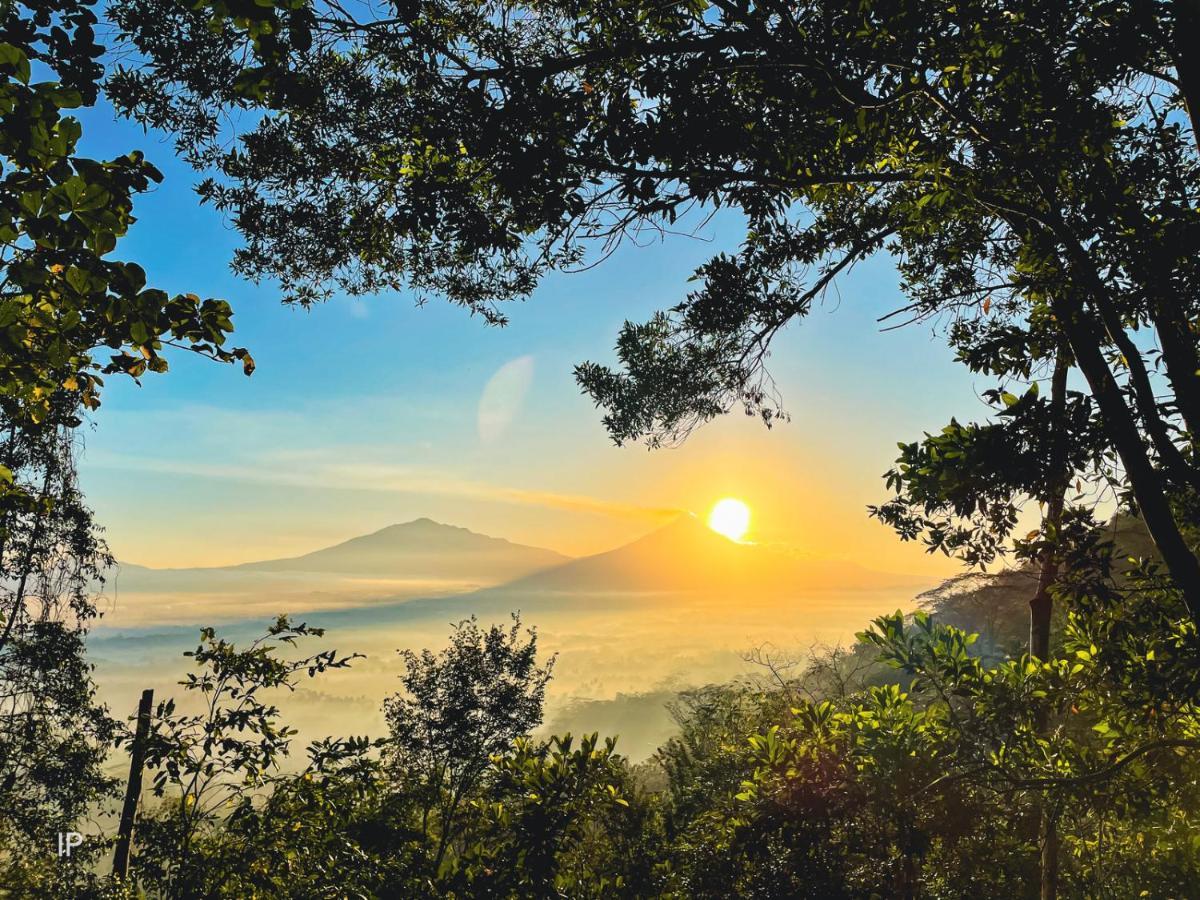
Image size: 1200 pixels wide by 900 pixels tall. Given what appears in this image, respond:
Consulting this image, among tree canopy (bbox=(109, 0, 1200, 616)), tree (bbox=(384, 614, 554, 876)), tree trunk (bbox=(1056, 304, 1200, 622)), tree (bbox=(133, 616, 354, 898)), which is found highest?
tree canopy (bbox=(109, 0, 1200, 616))

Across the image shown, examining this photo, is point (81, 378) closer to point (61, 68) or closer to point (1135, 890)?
point (61, 68)

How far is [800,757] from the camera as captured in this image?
16.9 ft

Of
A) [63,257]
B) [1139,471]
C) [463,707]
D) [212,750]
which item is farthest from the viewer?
[463,707]

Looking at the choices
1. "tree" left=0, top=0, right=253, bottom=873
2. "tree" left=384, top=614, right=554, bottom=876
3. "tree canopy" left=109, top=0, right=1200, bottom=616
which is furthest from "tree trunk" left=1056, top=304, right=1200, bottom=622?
"tree" left=384, top=614, right=554, bottom=876

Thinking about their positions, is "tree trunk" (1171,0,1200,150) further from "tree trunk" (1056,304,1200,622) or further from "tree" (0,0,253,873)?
"tree" (0,0,253,873)

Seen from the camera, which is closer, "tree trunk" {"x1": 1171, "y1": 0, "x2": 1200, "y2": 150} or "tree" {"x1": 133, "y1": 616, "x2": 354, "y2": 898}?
"tree trunk" {"x1": 1171, "y1": 0, "x2": 1200, "y2": 150}

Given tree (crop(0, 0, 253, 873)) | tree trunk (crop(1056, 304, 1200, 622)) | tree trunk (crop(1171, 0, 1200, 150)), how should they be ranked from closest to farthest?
tree (crop(0, 0, 253, 873)), tree trunk (crop(1171, 0, 1200, 150)), tree trunk (crop(1056, 304, 1200, 622))

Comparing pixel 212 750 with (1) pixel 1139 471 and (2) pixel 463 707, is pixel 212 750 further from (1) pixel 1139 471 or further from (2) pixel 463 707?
(2) pixel 463 707

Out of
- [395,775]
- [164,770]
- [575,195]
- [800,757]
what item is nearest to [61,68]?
[575,195]

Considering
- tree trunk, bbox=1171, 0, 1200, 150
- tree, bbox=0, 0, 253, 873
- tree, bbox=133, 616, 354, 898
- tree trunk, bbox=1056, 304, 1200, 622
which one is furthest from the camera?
tree, bbox=133, 616, 354, 898

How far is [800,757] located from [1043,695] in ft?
6.94

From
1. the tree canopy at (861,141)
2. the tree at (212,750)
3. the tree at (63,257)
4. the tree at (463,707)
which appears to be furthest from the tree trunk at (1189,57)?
the tree at (463,707)

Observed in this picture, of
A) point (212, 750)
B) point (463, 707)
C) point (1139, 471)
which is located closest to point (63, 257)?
point (212, 750)

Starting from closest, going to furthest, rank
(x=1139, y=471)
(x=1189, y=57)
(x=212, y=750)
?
1. (x=1189, y=57)
2. (x=1139, y=471)
3. (x=212, y=750)
